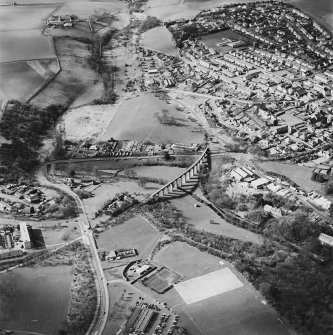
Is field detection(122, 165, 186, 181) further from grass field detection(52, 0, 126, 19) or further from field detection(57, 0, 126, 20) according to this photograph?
grass field detection(52, 0, 126, 19)

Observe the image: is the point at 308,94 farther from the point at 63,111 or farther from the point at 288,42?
the point at 63,111

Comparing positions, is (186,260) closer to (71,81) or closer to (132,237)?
(132,237)

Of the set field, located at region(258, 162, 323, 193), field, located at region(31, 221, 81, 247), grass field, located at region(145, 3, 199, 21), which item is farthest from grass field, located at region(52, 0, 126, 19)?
field, located at region(31, 221, 81, 247)

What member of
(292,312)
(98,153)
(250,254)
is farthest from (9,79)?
(292,312)

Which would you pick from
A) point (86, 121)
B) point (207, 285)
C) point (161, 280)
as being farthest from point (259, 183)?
point (86, 121)

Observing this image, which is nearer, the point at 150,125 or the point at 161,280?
the point at 161,280

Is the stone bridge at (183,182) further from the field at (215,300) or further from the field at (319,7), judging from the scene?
the field at (319,7)
